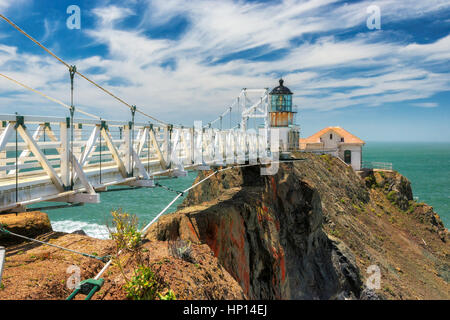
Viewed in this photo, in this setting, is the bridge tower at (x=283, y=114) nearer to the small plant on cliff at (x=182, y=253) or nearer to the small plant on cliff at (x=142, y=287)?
the small plant on cliff at (x=182, y=253)

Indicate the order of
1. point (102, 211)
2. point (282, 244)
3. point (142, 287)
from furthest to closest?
point (102, 211) < point (282, 244) < point (142, 287)

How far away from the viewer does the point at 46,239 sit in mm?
7508

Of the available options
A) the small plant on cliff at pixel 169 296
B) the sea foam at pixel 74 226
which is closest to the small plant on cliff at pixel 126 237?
the small plant on cliff at pixel 169 296

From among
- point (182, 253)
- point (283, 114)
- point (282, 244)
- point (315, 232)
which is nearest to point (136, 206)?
point (283, 114)

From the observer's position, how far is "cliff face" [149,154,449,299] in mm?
11836

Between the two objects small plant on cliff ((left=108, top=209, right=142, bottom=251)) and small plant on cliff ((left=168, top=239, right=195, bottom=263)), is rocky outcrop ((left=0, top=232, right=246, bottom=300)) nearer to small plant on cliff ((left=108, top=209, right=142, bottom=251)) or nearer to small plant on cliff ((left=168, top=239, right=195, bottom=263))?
small plant on cliff ((left=168, top=239, right=195, bottom=263))

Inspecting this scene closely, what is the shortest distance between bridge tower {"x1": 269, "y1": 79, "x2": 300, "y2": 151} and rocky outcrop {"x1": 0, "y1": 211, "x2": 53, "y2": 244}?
26.8 metres

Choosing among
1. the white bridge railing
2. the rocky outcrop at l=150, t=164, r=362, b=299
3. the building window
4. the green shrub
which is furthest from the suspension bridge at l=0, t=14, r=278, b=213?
the building window

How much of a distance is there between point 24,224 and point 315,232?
1898 centimetres

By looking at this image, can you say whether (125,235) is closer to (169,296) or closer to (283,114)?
(169,296)

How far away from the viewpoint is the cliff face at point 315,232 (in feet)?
38.8

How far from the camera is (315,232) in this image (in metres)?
22.3

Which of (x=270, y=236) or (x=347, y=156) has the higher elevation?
(x=347, y=156)
